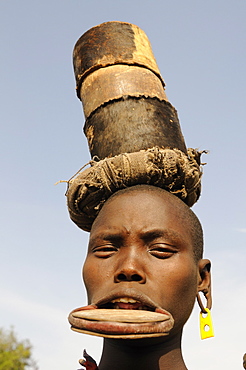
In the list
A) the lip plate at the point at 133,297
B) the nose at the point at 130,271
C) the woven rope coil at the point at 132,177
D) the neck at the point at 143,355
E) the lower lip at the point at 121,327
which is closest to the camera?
the lower lip at the point at 121,327

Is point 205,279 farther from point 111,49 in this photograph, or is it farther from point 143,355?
point 111,49

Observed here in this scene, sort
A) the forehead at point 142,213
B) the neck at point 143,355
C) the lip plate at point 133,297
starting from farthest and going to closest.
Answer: the forehead at point 142,213 < the neck at point 143,355 < the lip plate at point 133,297

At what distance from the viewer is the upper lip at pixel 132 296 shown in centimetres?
282

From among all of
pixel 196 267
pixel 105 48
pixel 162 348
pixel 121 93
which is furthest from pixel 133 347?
pixel 105 48

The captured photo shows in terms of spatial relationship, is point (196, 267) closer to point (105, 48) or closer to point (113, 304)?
point (113, 304)

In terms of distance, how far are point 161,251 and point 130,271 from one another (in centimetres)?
31

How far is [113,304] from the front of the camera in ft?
9.53

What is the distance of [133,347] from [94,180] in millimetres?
1221

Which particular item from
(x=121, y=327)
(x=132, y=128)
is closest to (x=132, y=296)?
(x=121, y=327)

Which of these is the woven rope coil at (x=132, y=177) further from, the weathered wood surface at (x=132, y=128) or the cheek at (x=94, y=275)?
the cheek at (x=94, y=275)

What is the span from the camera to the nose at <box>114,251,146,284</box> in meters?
2.95

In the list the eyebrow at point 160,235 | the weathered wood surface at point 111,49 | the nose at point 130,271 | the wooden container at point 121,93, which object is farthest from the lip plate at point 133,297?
the weathered wood surface at point 111,49

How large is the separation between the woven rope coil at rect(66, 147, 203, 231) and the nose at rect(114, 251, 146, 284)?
26.5 inches

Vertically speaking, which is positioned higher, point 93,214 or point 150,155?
point 150,155
